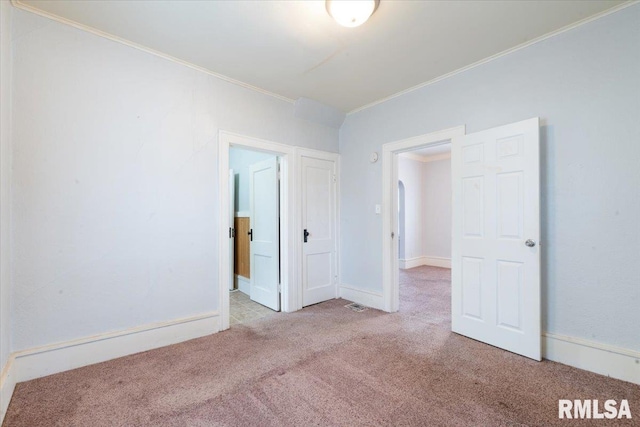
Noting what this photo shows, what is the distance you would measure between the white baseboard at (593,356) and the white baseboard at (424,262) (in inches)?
163

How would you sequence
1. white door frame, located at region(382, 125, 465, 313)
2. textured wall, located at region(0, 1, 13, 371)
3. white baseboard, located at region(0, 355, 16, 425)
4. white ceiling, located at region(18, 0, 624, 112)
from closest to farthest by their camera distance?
white baseboard, located at region(0, 355, 16, 425), textured wall, located at region(0, 1, 13, 371), white ceiling, located at region(18, 0, 624, 112), white door frame, located at region(382, 125, 465, 313)

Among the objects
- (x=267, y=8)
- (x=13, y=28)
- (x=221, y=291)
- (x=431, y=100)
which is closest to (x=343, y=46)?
(x=267, y=8)

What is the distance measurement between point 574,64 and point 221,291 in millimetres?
3773

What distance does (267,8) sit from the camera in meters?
2.02

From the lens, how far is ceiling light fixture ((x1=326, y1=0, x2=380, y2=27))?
191 centimetres

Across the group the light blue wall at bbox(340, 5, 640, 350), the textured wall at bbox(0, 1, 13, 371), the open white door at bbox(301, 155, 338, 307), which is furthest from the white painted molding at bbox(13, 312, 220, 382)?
the light blue wall at bbox(340, 5, 640, 350)

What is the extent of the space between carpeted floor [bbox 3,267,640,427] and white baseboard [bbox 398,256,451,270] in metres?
3.77

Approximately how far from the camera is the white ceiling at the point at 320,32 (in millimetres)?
2012

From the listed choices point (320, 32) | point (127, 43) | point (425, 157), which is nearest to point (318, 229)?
point (320, 32)

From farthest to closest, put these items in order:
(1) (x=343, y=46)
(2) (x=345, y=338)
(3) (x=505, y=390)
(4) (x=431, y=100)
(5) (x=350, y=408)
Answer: (4) (x=431, y=100) < (2) (x=345, y=338) < (1) (x=343, y=46) < (3) (x=505, y=390) < (5) (x=350, y=408)

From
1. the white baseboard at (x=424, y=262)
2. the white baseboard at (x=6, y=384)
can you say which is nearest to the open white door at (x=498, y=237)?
the white baseboard at (x=6, y=384)

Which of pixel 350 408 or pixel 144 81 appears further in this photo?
pixel 144 81

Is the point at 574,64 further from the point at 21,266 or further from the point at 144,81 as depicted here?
the point at 21,266

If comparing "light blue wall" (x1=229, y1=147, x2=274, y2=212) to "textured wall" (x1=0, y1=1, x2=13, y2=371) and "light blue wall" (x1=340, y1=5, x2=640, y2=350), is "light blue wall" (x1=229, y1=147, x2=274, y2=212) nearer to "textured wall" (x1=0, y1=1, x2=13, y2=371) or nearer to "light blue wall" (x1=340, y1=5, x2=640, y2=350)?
"textured wall" (x1=0, y1=1, x2=13, y2=371)
